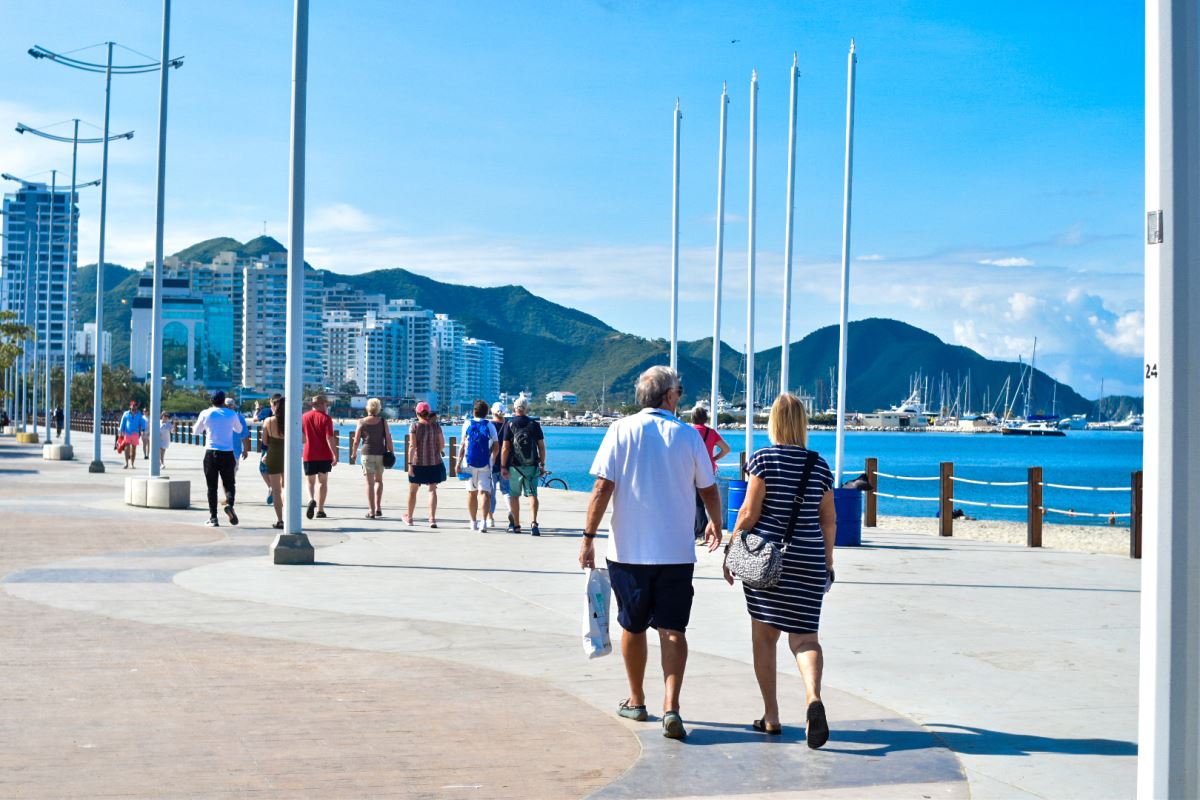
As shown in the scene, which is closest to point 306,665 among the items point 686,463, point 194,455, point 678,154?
point 686,463

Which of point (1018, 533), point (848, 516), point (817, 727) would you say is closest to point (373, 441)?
point (848, 516)

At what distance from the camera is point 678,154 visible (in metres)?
30.4

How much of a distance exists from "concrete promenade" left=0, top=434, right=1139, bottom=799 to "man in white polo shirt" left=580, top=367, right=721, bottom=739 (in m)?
0.49

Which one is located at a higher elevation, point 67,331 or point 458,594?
point 67,331

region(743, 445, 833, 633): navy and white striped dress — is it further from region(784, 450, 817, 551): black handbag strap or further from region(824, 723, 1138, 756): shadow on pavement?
region(824, 723, 1138, 756): shadow on pavement

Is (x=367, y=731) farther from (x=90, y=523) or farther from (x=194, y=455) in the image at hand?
(x=194, y=455)

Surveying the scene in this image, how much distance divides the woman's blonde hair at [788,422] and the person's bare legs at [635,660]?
1271 mm

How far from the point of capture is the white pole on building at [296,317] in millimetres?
13336

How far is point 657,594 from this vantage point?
6.53 meters

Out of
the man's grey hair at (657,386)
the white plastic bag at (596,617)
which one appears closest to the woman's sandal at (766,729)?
the white plastic bag at (596,617)

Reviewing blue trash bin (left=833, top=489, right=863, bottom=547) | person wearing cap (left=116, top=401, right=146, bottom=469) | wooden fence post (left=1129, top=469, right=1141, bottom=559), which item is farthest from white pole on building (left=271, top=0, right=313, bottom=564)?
person wearing cap (left=116, top=401, right=146, bottom=469)

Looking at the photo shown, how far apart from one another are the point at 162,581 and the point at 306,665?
14.7 feet

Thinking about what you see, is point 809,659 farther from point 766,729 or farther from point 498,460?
point 498,460

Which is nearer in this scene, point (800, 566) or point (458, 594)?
point (800, 566)
